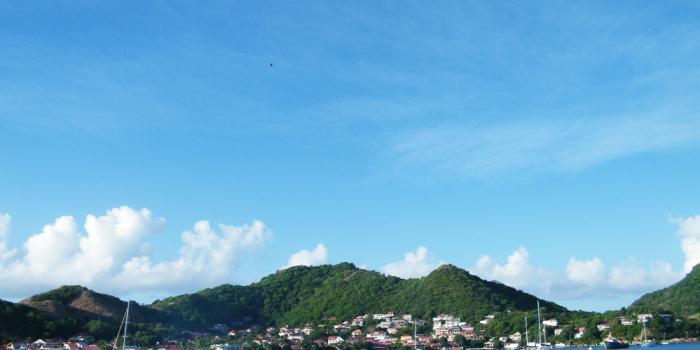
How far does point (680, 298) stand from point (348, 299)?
70568mm

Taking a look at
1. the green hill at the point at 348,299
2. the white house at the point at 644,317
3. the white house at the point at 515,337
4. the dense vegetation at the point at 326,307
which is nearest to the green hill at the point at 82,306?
the dense vegetation at the point at 326,307

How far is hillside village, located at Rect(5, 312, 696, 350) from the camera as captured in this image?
339 feet

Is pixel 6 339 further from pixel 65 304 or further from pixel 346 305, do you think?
pixel 346 305

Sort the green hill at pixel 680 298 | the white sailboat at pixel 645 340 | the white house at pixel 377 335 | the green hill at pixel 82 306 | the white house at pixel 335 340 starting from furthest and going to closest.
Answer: the green hill at pixel 680 298, the white house at pixel 377 335, the green hill at pixel 82 306, the white house at pixel 335 340, the white sailboat at pixel 645 340

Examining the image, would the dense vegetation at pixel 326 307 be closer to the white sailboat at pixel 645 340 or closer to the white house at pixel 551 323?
the white house at pixel 551 323

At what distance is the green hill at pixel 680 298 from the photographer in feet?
449

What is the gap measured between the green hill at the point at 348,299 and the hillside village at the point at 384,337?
7261mm

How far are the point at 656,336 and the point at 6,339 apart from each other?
9582 centimetres

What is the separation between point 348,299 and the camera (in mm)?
165000

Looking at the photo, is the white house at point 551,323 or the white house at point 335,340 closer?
the white house at point 335,340

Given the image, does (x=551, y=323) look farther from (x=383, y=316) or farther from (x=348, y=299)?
(x=348, y=299)

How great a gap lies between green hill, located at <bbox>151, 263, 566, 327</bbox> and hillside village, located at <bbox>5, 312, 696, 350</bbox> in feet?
23.8

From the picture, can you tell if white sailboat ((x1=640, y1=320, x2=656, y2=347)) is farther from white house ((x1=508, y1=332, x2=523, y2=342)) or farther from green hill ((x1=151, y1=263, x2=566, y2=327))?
green hill ((x1=151, y1=263, x2=566, y2=327))

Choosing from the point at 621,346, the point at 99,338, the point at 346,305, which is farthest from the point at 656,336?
the point at 99,338
